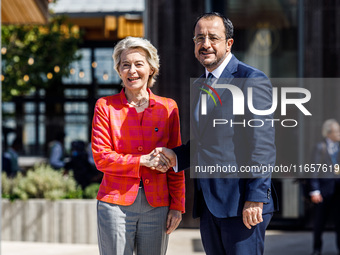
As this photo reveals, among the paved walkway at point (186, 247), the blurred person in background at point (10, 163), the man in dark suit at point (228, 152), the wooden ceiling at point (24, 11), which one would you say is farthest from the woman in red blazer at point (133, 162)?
the blurred person in background at point (10, 163)

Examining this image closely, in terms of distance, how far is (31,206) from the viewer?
8.34 m

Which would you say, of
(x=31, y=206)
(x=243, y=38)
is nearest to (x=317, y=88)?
(x=243, y=38)

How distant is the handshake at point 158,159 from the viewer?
A: 11.0 feet

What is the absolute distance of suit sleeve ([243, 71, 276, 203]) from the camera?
3211 mm

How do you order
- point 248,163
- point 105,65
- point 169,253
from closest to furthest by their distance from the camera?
point 248,163 → point 169,253 → point 105,65

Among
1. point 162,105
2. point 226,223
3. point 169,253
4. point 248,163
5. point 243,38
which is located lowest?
point 169,253

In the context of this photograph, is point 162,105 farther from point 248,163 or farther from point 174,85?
point 174,85

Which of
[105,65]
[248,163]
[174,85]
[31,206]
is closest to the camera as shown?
[248,163]

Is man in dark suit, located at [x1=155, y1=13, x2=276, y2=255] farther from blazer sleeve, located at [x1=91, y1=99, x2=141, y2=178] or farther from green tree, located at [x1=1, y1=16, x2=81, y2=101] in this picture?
green tree, located at [x1=1, y1=16, x2=81, y2=101]

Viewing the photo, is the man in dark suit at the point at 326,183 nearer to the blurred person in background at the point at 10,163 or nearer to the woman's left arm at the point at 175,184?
the woman's left arm at the point at 175,184

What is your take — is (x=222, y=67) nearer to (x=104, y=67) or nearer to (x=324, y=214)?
(x=324, y=214)

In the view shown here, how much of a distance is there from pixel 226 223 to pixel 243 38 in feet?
20.4

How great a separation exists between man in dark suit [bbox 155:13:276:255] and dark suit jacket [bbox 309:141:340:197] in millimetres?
3950

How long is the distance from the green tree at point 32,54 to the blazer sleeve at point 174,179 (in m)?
8.65
